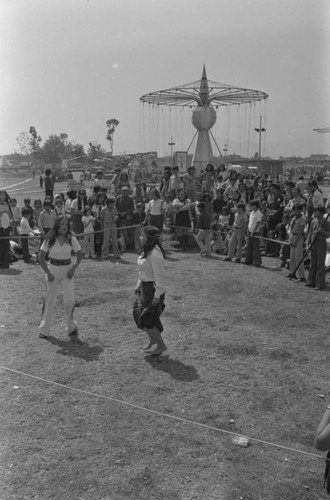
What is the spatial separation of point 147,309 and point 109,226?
6.58m

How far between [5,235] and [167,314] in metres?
4.84

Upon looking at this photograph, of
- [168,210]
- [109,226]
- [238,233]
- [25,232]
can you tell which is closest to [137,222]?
[168,210]

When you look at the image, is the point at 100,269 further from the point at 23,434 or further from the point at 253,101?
the point at 253,101

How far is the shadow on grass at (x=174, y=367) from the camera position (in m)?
5.73

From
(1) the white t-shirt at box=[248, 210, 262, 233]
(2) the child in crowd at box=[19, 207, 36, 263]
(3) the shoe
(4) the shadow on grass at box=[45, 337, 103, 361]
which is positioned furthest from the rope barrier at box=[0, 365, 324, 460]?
(1) the white t-shirt at box=[248, 210, 262, 233]

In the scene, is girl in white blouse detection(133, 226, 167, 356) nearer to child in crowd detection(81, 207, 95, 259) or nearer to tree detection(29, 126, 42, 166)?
child in crowd detection(81, 207, 95, 259)

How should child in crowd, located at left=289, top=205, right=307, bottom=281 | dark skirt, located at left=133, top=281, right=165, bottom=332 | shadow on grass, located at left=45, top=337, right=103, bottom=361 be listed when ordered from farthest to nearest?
child in crowd, located at left=289, top=205, right=307, bottom=281 < shadow on grass, located at left=45, top=337, right=103, bottom=361 < dark skirt, located at left=133, top=281, right=165, bottom=332

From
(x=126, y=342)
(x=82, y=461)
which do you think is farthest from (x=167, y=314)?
(x=82, y=461)

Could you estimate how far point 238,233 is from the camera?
40.2ft

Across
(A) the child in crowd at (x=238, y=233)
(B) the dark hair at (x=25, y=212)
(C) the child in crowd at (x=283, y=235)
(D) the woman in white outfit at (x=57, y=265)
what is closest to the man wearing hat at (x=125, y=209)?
(B) the dark hair at (x=25, y=212)

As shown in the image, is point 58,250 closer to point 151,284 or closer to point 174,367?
point 151,284

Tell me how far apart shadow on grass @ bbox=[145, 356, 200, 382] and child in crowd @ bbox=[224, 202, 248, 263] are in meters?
6.40

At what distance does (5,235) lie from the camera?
11125mm

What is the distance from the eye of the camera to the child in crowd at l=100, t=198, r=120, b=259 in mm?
12336
